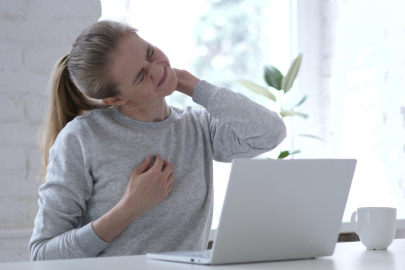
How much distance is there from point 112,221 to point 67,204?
0.46 ft

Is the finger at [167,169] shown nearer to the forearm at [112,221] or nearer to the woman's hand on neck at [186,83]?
the forearm at [112,221]

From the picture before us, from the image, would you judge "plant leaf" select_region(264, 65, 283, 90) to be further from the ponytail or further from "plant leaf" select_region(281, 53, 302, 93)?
the ponytail

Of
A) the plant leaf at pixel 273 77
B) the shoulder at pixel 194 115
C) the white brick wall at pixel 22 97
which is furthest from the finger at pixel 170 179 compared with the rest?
the plant leaf at pixel 273 77

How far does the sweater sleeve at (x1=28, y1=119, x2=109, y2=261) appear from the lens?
1326 mm

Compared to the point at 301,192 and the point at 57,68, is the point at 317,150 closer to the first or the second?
the point at 57,68

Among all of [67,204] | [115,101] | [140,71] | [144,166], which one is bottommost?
[67,204]

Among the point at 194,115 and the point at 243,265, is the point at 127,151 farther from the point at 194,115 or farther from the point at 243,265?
the point at 243,265

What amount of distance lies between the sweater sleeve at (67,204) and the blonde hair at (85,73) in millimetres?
111

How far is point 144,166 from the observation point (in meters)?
1.42

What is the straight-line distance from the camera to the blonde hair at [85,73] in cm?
143

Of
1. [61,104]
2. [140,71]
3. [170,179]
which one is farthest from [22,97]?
[170,179]

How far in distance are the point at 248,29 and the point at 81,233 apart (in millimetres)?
2218

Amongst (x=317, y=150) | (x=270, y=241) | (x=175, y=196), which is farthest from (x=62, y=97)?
(x=317, y=150)

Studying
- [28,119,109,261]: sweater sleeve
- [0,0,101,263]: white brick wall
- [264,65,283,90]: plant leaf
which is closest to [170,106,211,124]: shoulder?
[28,119,109,261]: sweater sleeve
